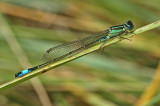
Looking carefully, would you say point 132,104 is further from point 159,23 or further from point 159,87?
point 159,23

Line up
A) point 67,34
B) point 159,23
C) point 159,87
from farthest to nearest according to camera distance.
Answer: point 67,34 → point 159,87 → point 159,23

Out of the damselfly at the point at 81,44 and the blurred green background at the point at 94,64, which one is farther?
the blurred green background at the point at 94,64

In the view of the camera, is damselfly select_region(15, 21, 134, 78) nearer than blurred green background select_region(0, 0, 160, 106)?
Yes

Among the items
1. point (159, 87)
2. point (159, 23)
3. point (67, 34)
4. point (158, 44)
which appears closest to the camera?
point (159, 23)

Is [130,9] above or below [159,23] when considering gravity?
above

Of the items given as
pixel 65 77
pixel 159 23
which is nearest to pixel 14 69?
pixel 65 77

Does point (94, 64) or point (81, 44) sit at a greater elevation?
point (94, 64)

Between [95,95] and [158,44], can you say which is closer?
[95,95]

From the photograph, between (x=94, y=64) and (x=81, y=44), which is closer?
(x=81, y=44)
